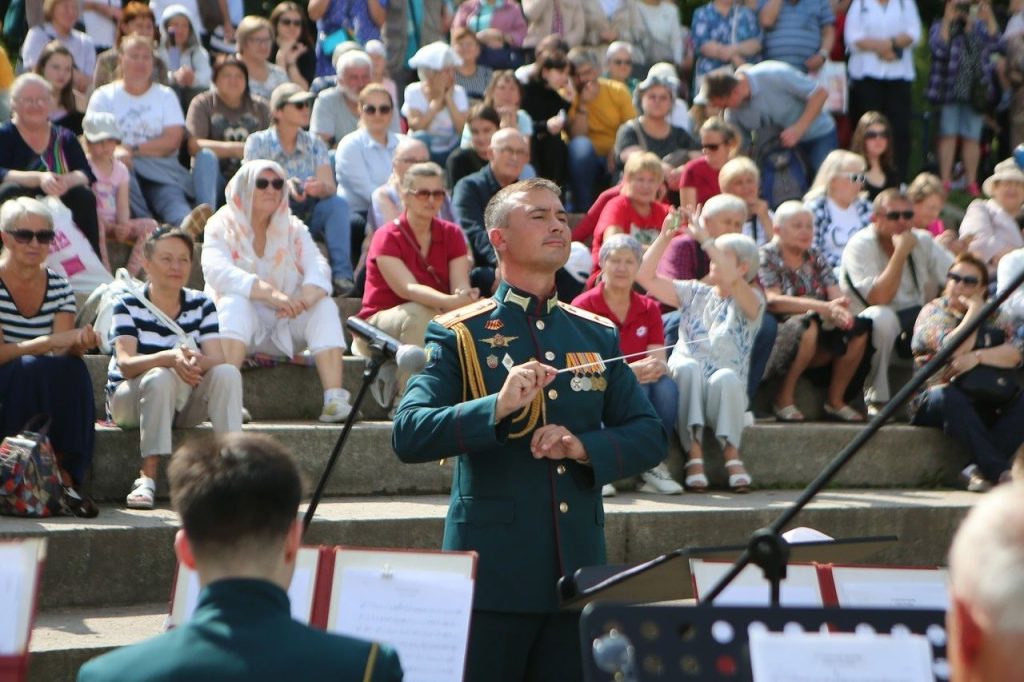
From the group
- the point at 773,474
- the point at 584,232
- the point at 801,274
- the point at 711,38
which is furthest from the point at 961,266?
the point at 711,38

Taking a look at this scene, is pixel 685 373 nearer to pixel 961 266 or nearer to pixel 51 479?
pixel 961 266

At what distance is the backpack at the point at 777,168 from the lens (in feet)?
39.2

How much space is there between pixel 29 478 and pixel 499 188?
4272 mm

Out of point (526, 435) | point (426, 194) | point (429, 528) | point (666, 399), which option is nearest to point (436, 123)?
point (426, 194)

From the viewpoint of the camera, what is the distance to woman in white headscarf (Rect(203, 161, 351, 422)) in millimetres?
7871

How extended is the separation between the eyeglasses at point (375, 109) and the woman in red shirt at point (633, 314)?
9.32 ft

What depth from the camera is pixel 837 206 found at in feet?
34.4

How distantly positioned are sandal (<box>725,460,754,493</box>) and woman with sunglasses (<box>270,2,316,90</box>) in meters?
5.56

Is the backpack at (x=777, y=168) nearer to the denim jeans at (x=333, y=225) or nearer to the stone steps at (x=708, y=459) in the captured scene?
the stone steps at (x=708, y=459)

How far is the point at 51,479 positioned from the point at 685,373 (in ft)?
11.0

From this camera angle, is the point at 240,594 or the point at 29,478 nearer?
the point at 240,594

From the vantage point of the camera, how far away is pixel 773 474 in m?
8.48

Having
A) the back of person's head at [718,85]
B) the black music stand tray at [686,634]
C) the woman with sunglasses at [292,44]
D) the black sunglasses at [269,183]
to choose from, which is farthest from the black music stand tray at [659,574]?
the woman with sunglasses at [292,44]

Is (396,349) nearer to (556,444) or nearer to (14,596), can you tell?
(556,444)
